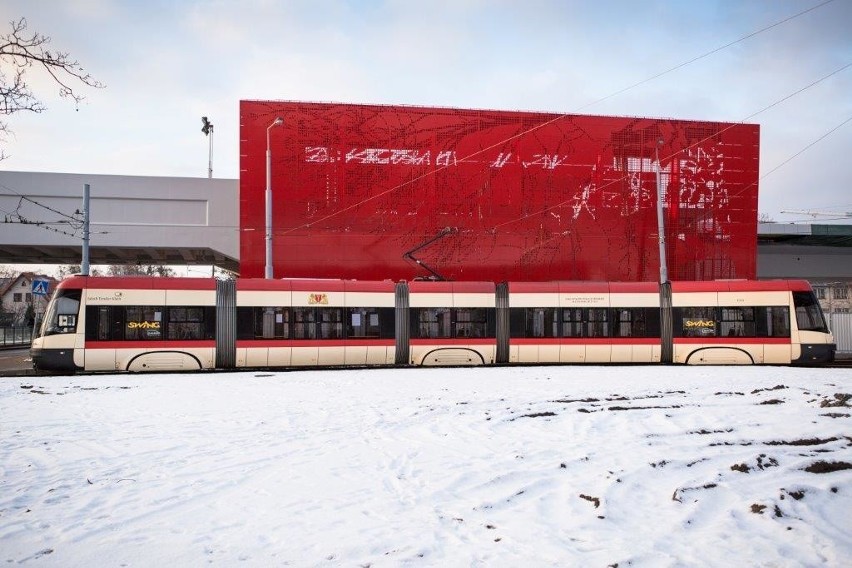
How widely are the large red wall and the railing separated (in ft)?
59.1

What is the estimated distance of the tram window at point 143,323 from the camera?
1673 centimetres

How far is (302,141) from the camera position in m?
27.2

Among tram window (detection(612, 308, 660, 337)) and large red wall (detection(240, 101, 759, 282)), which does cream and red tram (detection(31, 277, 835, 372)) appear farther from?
large red wall (detection(240, 101, 759, 282))

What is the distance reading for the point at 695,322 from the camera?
61.3 ft

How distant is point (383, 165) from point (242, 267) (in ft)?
27.0

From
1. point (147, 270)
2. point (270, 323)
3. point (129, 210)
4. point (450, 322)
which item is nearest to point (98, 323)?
point (270, 323)

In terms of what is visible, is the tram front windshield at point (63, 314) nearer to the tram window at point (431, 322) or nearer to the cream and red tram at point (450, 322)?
the cream and red tram at point (450, 322)

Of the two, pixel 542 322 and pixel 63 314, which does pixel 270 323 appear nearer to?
pixel 63 314

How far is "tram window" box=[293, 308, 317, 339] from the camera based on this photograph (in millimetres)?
17812

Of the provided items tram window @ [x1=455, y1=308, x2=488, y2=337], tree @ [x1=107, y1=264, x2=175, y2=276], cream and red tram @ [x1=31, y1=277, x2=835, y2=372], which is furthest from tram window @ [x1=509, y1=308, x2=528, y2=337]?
tree @ [x1=107, y1=264, x2=175, y2=276]

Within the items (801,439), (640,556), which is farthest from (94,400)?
(801,439)

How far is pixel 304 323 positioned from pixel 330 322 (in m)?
0.80

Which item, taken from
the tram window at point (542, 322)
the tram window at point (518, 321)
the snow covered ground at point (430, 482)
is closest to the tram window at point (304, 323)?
the tram window at point (518, 321)

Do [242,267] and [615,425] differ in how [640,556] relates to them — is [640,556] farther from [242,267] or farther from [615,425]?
[242,267]
